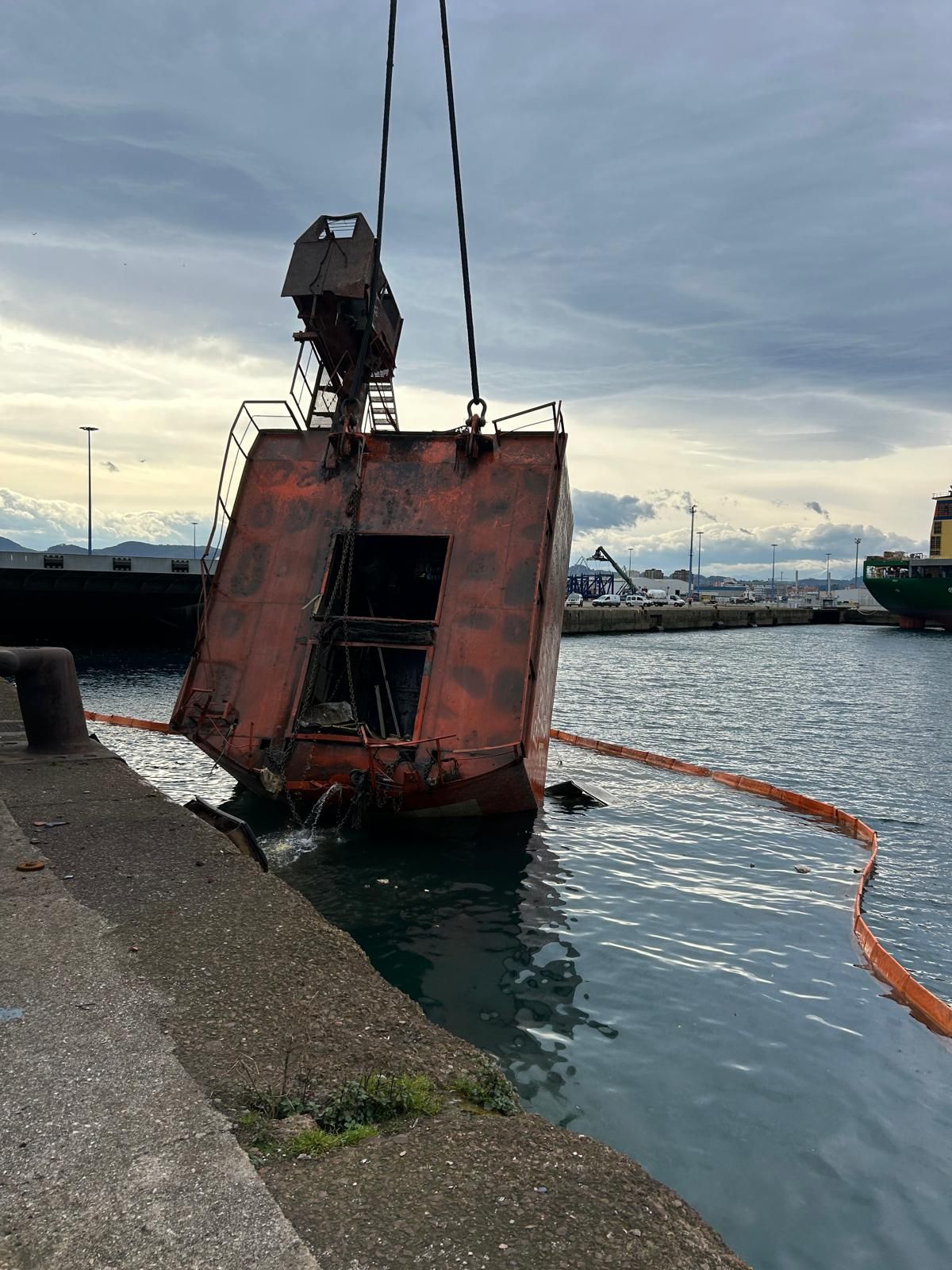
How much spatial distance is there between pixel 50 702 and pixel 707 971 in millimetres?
6468

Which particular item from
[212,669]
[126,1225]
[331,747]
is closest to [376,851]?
[331,747]

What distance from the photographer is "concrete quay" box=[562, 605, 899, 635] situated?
6419 centimetres

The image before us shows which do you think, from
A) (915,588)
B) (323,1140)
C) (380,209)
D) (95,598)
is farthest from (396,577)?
(915,588)

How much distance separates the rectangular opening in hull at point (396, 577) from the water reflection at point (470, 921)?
333 cm

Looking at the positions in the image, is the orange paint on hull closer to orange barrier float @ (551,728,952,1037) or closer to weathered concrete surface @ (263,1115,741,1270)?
orange barrier float @ (551,728,952,1037)

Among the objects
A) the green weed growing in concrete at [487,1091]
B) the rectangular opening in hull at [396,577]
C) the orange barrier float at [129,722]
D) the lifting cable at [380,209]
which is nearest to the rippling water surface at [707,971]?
the green weed growing in concrete at [487,1091]

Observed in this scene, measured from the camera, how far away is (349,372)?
13.8 metres

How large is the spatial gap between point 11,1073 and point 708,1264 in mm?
2449

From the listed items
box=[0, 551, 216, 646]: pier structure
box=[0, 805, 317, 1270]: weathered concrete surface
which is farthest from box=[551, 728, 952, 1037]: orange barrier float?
box=[0, 551, 216, 646]: pier structure

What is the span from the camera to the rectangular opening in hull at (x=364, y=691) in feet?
32.2

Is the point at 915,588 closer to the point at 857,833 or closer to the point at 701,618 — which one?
the point at 701,618

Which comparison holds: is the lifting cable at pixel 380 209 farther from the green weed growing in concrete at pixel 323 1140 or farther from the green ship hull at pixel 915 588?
the green ship hull at pixel 915 588

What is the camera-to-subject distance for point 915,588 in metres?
71.9

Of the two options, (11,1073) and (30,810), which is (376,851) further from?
(11,1073)
